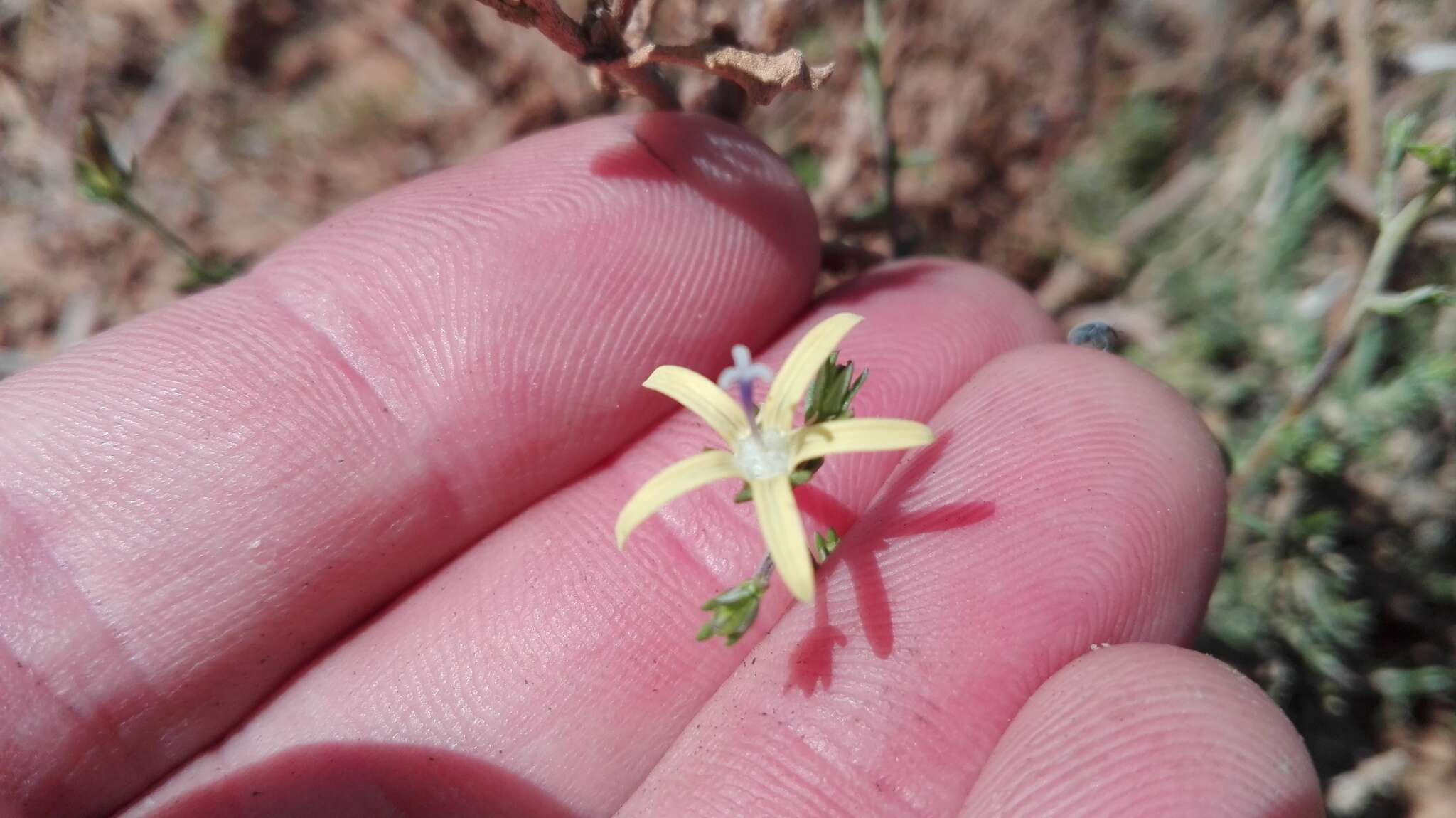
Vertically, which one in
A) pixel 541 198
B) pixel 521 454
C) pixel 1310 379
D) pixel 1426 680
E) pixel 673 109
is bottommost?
pixel 1426 680

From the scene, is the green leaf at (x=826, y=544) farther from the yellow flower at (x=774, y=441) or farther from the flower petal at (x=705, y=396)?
the flower petal at (x=705, y=396)

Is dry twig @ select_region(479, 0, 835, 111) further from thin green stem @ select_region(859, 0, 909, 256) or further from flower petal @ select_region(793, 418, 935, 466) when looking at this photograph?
flower petal @ select_region(793, 418, 935, 466)

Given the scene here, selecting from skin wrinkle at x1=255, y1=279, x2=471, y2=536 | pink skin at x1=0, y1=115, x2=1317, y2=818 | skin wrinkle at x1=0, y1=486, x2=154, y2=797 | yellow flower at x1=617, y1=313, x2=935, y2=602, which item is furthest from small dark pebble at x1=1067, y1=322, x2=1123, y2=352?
skin wrinkle at x1=0, y1=486, x2=154, y2=797

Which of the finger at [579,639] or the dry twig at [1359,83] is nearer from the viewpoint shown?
the finger at [579,639]

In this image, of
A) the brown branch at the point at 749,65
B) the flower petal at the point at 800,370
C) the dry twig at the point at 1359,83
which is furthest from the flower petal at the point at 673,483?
the dry twig at the point at 1359,83

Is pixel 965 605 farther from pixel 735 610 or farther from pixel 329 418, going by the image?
pixel 329 418

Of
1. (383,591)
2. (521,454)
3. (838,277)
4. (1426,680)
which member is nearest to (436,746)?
(383,591)

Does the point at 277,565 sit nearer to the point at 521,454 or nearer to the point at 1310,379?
the point at 521,454

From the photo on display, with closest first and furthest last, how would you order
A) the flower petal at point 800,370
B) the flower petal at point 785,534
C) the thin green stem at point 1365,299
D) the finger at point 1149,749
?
the finger at point 1149,749 < the flower petal at point 785,534 < the flower petal at point 800,370 < the thin green stem at point 1365,299
